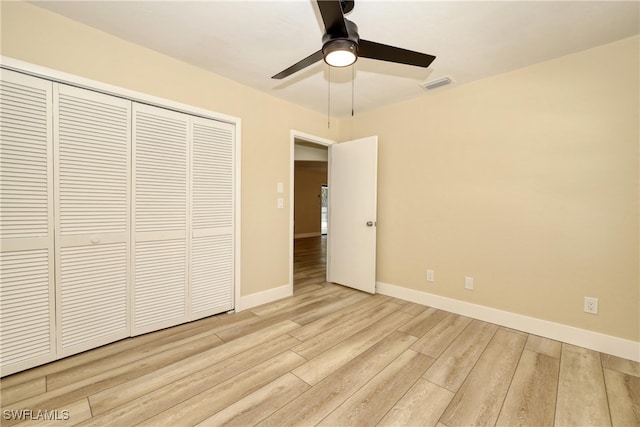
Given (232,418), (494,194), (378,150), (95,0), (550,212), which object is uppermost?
(95,0)

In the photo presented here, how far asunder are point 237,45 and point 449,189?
258cm

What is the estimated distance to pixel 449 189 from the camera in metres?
3.06

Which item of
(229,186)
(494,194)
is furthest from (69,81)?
(494,194)

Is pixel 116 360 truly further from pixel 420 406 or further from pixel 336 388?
pixel 420 406

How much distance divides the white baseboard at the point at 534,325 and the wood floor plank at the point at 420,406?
4.59 feet

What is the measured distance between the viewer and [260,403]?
1.60m

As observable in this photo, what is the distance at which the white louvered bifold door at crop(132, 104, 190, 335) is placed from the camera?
2.33m

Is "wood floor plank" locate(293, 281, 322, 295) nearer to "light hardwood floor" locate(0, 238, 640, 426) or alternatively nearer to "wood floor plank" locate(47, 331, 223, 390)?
"light hardwood floor" locate(0, 238, 640, 426)

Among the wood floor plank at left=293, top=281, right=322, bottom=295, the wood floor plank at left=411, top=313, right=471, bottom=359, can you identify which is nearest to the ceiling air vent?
the wood floor plank at left=411, top=313, right=471, bottom=359

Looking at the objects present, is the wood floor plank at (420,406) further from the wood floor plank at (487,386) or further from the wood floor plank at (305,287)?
the wood floor plank at (305,287)

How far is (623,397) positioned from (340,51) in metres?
2.75

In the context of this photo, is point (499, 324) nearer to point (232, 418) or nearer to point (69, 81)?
point (232, 418)

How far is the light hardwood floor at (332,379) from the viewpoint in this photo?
4.99 ft

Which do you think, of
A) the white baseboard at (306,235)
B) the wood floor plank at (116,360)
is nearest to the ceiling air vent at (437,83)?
the wood floor plank at (116,360)
